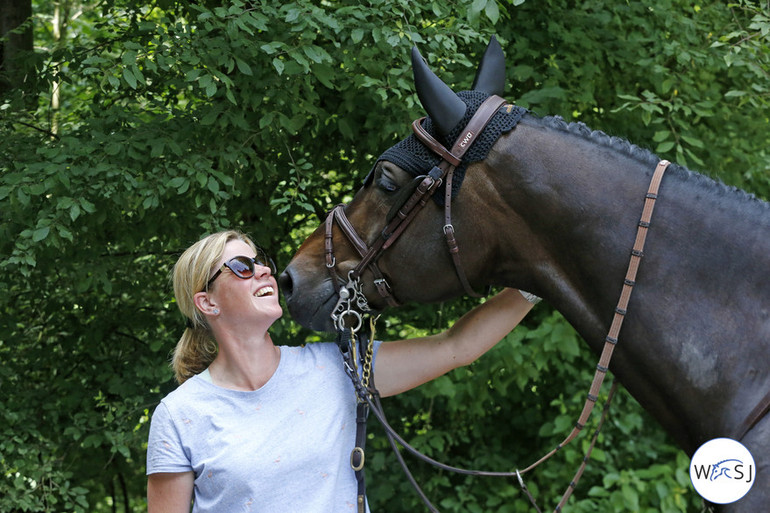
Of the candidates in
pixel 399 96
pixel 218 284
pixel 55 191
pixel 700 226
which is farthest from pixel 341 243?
pixel 55 191

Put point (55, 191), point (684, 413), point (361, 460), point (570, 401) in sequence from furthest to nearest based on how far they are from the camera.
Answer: point (570, 401), point (55, 191), point (361, 460), point (684, 413)

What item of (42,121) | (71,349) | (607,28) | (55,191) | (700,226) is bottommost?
(71,349)

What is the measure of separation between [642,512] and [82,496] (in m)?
3.28

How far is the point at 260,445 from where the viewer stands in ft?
7.47

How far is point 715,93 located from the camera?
15.6 ft

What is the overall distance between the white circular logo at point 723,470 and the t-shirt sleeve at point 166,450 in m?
1.43

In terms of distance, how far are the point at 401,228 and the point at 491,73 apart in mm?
652

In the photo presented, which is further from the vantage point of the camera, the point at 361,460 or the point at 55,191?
the point at 55,191

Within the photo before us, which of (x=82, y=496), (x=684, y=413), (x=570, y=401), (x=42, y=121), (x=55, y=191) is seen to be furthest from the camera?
(x=570, y=401)

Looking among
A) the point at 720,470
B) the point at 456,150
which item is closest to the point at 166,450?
the point at 456,150

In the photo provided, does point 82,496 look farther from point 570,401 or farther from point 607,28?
point 607,28

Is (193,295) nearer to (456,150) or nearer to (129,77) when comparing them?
(456,150)

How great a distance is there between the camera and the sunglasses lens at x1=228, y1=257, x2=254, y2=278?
96.7 inches

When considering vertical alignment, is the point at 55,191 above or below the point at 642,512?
above
